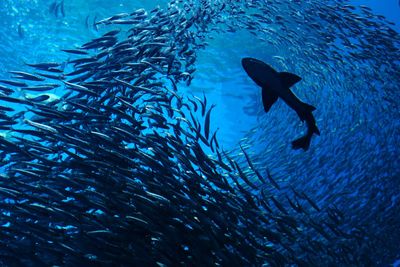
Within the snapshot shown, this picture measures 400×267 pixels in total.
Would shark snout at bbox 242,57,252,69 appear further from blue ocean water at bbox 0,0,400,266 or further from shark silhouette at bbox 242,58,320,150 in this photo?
blue ocean water at bbox 0,0,400,266

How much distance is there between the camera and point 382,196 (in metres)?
13.7

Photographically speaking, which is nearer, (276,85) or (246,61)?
(246,61)

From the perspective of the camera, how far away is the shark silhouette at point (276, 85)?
3.66 meters

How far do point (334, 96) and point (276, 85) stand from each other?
13211 mm

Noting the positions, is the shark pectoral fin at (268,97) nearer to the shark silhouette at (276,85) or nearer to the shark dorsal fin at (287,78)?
the shark silhouette at (276,85)

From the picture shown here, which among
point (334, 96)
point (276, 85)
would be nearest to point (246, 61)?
point (276, 85)

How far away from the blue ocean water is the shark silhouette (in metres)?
7.10

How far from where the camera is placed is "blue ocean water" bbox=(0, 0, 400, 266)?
Result: 12070mm

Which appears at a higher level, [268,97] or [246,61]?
[246,61]

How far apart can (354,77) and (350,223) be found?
19.1 ft

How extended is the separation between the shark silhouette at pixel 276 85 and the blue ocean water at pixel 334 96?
23.3 feet

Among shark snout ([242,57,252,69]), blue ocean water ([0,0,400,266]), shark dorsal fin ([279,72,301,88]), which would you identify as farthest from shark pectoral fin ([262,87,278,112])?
blue ocean water ([0,0,400,266])

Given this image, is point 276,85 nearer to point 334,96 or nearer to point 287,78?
point 287,78

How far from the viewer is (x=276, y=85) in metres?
3.76
